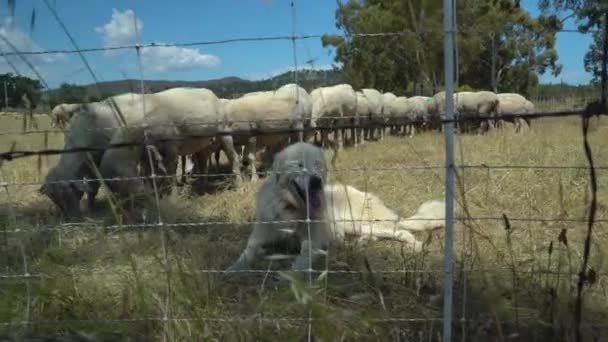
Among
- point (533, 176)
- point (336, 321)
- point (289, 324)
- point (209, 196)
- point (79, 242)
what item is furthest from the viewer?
point (209, 196)

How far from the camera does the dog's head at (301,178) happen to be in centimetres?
428

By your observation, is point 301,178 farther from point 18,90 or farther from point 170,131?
point 170,131

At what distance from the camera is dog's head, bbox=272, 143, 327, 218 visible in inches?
169

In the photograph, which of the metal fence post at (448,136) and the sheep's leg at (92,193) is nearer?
the metal fence post at (448,136)

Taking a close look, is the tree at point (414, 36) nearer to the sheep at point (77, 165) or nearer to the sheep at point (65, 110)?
the sheep at point (65, 110)

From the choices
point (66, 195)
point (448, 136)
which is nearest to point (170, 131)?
point (66, 195)

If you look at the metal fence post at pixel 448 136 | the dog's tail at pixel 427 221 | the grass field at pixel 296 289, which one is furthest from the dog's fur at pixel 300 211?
the metal fence post at pixel 448 136

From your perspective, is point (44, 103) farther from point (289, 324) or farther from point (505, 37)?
point (505, 37)

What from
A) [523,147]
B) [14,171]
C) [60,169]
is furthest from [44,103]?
[523,147]

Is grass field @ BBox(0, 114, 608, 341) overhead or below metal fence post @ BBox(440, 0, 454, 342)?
below

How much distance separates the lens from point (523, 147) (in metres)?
9.91

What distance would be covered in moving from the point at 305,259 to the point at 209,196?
3.93 m

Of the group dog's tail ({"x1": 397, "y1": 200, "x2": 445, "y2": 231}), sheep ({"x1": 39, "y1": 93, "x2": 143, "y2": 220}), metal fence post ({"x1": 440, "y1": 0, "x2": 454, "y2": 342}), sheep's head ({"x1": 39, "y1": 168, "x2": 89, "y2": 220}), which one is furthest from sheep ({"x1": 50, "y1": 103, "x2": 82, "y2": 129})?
sheep's head ({"x1": 39, "y1": 168, "x2": 89, "y2": 220})

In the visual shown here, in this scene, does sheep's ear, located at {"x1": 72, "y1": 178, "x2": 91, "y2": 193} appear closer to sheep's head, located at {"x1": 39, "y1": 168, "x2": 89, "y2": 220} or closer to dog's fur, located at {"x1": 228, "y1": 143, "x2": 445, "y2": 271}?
sheep's head, located at {"x1": 39, "y1": 168, "x2": 89, "y2": 220}
